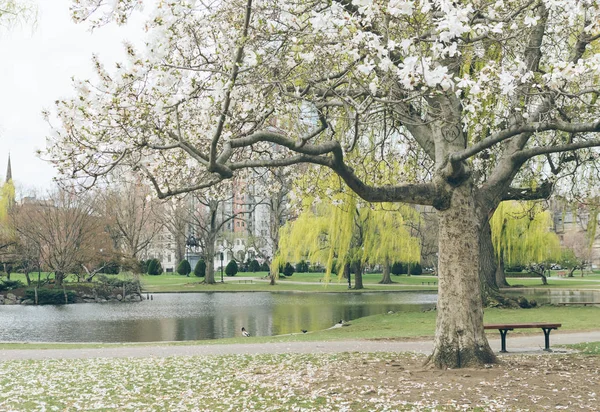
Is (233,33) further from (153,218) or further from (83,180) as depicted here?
(153,218)

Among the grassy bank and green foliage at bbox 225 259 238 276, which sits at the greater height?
green foliage at bbox 225 259 238 276

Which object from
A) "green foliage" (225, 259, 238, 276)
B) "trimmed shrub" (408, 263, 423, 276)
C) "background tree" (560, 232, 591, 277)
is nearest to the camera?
"background tree" (560, 232, 591, 277)

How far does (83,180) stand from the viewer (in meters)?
9.35

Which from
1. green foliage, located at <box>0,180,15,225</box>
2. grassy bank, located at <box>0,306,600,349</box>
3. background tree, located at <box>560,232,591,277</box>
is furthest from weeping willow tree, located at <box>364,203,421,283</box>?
background tree, located at <box>560,232,591,277</box>

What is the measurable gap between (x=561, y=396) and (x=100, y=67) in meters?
7.62

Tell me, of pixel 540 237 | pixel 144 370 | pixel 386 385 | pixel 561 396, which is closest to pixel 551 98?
pixel 561 396

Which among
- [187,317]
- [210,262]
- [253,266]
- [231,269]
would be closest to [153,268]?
[231,269]

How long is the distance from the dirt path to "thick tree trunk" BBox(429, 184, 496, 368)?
3.11 meters

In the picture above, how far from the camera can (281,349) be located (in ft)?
46.3

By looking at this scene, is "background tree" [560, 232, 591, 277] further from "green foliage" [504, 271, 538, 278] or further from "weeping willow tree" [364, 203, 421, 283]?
"weeping willow tree" [364, 203, 421, 283]

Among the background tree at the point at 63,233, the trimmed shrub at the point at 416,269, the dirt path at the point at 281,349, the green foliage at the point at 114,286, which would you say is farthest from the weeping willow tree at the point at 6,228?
the trimmed shrub at the point at 416,269

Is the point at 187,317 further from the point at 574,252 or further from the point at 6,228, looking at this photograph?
the point at 574,252

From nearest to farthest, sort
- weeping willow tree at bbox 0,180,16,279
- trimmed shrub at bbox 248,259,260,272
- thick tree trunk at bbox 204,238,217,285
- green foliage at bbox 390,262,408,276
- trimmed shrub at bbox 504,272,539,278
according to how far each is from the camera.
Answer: weeping willow tree at bbox 0,180,16,279, thick tree trunk at bbox 204,238,217,285, trimmed shrub at bbox 504,272,539,278, green foliage at bbox 390,262,408,276, trimmed shrub at bbox 248,259,260,272

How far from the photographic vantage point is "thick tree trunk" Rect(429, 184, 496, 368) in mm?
9883
